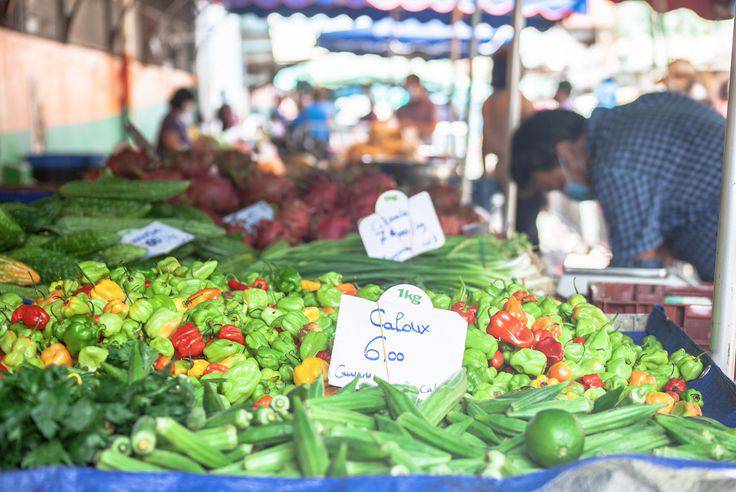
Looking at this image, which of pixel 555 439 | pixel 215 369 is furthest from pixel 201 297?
pixel 555 439

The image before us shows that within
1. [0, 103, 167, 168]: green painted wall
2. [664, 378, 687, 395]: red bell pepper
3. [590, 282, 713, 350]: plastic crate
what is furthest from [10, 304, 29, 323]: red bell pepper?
[0, 103, 167, 168]: green painted wall

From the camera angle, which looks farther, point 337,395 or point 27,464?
point 337,395

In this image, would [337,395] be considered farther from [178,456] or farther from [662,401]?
[662,401]

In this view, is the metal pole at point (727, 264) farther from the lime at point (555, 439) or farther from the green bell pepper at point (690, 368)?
the lime at point (555, 439)

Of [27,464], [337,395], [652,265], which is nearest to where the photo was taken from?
[27,464]

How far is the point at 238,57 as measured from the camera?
2562 centimetres

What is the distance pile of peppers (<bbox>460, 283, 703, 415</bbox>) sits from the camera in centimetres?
206

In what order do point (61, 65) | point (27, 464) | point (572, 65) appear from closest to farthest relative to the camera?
point (27, 464) → point (61, 65) → point (572, 65)

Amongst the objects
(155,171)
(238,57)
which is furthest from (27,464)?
(238,57)

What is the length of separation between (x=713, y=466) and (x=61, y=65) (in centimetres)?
924

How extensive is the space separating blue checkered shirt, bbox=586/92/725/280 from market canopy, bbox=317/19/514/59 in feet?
27.9

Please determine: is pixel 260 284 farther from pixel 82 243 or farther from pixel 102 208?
pixel 102 208

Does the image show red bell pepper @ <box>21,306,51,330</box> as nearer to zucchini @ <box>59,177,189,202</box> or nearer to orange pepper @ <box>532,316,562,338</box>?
orange pepper @ <box>532,316,562,338</box>

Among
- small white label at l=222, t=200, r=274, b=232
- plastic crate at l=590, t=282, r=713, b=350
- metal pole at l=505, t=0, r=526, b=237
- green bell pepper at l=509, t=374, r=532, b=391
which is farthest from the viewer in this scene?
metal pole at l=505, t=0, r=526, b=237
